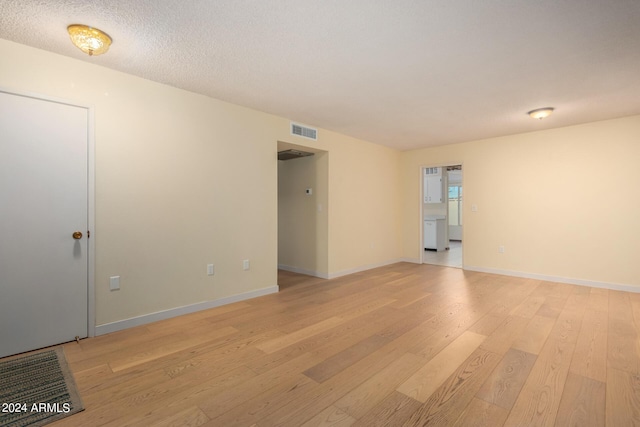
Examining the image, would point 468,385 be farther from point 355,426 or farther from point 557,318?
point 557,318

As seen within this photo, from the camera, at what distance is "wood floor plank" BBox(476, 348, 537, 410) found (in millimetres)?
1764

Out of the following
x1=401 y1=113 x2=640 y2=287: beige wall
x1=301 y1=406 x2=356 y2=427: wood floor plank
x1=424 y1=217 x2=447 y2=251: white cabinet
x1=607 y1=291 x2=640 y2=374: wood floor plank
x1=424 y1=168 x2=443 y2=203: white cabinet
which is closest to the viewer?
x1=301 y1=406 x2=356 y2=427: wood floor plank

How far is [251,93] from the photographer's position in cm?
329

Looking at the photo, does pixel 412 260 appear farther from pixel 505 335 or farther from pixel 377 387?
pixel 377 387

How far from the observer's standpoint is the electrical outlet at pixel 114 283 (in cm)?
276

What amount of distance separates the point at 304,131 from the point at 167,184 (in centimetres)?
214

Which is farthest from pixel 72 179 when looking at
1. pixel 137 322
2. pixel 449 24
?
pixel 449 24

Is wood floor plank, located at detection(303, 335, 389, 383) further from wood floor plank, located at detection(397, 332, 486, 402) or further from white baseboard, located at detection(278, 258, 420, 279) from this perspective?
white baseboard, located at detection(278, 258, 420, 279)

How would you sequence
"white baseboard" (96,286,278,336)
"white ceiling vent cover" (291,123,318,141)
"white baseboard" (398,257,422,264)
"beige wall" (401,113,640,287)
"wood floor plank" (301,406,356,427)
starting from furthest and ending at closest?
"white baseboard" (398,257,422,264)
"white ceiling vent cover" (291,123,318,141)
"beige wall" (401,113,640,287)
"white baseboard" (96,286,278,336)
"wood floor plank" (301,406,356,427)

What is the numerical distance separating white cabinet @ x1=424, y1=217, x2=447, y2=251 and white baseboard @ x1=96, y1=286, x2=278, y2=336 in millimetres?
5352

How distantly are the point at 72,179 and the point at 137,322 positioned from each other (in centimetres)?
145

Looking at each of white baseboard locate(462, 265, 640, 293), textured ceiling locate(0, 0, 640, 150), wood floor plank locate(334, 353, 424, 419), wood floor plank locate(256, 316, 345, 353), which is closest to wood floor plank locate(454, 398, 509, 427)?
wood floor plank locate(334, 353, 424, 419)

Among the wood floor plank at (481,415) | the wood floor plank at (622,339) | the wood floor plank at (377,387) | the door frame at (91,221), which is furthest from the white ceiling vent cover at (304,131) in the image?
the wood floor plank at (622,339)

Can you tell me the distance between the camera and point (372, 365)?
2.14 metres
